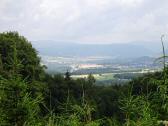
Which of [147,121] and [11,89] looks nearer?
[147,121]

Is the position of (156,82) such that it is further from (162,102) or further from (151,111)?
(151,111)

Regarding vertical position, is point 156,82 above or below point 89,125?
above

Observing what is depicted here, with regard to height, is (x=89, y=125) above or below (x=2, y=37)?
below

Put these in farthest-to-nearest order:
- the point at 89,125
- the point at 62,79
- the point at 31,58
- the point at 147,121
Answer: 1. the point at 62,79
2. the point at 31,58
3. the point at 89,125
4. the point at 147,121

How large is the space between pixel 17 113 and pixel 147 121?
2678 millimetres

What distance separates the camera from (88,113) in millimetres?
9648

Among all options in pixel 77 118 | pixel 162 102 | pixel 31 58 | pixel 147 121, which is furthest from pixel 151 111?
pixel 31 58

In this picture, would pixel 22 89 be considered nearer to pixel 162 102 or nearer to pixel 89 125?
pixel 89 125

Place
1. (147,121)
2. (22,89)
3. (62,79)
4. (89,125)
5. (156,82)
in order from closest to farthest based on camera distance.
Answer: (156,82) < (147,121) < (89,125) < (22,89) < (62,79)

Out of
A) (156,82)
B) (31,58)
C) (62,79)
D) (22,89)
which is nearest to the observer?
(156,82)

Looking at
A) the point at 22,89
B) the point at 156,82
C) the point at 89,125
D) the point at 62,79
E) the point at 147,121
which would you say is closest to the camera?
the point at 156,82

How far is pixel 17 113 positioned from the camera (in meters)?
10.1

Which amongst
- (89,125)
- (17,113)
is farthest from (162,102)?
(17,113)

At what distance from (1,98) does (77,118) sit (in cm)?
158
